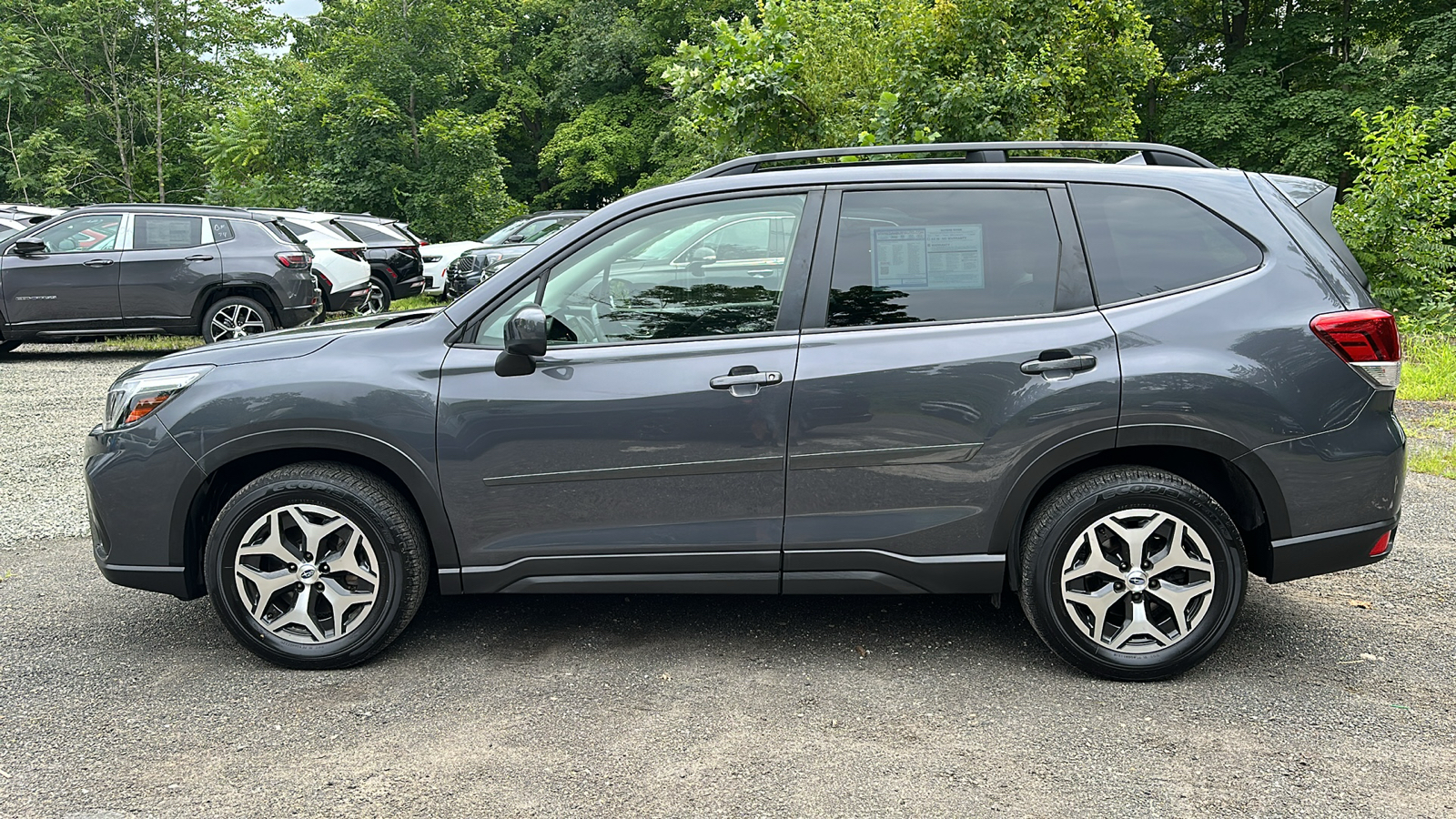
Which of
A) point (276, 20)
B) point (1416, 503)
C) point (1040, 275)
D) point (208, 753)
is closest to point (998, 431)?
point (1040, 275)

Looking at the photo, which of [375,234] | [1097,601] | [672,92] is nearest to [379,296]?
[375,234]

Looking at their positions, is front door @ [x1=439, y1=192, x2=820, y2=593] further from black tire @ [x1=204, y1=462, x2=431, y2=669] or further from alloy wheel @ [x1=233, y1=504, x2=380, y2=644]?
alloy wheel @ [x1=233, y1=504, x2=380, y2=644]

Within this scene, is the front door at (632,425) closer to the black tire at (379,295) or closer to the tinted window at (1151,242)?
the tinted window at (1151,242)


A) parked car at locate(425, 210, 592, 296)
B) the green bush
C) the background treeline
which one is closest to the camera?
the green bush

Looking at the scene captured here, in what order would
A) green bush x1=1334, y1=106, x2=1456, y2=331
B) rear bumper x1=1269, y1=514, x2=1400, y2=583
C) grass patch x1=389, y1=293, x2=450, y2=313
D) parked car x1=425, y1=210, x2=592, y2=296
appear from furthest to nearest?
grass patch x1=389, y1=293, x2=450, y2=313 < parked car x1=425, y1=210, x2=592, y2=296 < green bush x1=1334, y1=106, x2=1456, y2=331 < rear bumper x1=1269, y1=514, x2=1400, y2=583

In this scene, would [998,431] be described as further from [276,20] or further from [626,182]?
[626,182]

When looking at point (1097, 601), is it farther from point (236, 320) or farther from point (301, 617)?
point (236, 320)

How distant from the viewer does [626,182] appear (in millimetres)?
39875

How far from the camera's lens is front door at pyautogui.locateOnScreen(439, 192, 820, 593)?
3.69m

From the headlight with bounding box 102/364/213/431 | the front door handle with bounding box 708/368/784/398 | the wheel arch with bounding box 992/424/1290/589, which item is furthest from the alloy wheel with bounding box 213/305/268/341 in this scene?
the wheel arch with bounding box 992/424/1290/589

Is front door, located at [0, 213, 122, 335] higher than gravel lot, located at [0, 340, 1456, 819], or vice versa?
front door, located at [0, 213, 122, 335]

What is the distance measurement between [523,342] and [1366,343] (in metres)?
2.78

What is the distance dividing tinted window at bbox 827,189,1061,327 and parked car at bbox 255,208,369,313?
1235 cm

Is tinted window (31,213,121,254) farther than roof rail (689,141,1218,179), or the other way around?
tinted window (31,213,121,254)
